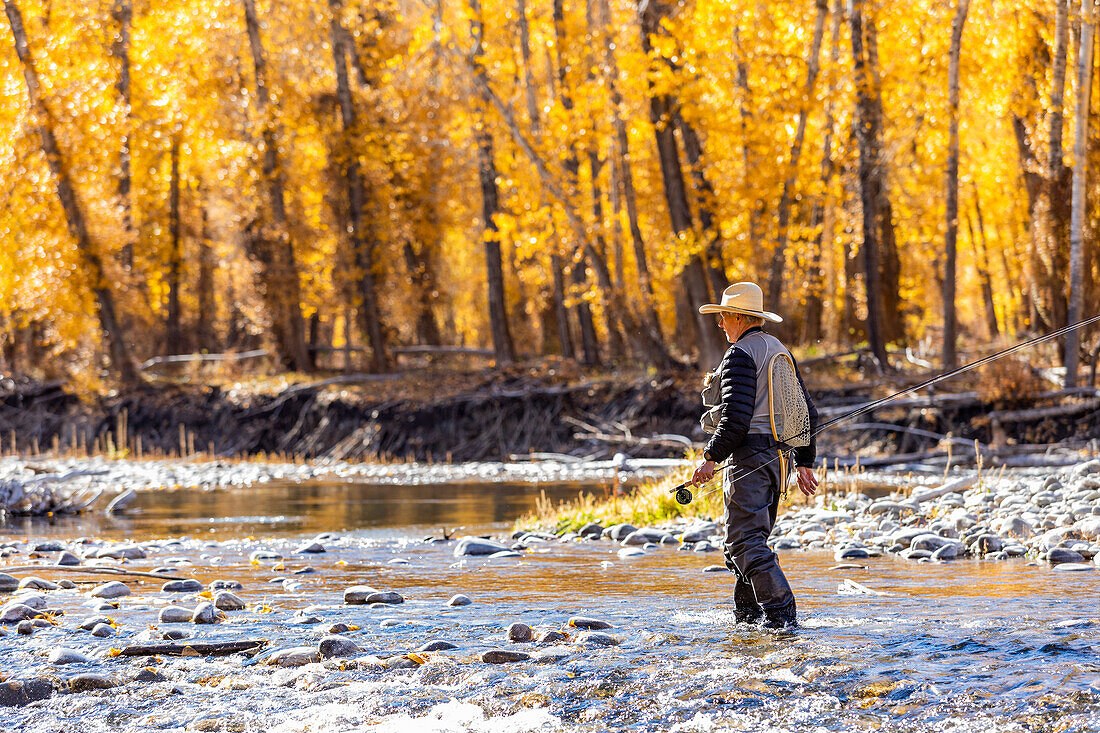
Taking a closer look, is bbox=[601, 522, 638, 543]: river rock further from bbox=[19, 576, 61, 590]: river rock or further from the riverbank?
bbox=[19, 576, 61, 590]: river rock

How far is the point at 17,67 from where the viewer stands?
993 inches

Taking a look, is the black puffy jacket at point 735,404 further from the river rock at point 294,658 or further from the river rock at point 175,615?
the river rock at point 175,615

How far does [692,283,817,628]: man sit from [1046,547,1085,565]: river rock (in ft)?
8.44

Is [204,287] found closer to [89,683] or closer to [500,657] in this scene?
[89,683]

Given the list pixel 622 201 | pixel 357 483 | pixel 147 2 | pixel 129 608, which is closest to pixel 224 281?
pixel 147 2

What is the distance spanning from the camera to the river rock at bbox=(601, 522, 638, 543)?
9.55 meters

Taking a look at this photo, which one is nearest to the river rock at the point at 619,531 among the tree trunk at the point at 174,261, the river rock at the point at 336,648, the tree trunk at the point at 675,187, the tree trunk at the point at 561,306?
→ the river rock at the point at 336,648

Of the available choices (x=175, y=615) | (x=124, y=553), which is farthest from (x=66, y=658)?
(x=124, y=553)

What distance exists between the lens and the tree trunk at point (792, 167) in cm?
1770

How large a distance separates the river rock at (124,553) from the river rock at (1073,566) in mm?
6742

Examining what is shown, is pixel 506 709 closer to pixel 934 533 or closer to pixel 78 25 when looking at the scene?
pixel 934 533

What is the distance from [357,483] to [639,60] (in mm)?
7986

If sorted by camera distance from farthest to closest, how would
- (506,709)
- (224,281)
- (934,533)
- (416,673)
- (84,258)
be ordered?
(224,281) < (84,258) < (934,533) < (416,673) < (506,709)

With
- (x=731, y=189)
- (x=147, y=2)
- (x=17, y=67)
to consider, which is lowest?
(x=731, y=189)
